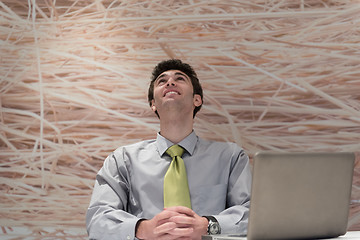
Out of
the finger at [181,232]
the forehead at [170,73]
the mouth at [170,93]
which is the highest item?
the forehead at [170,73]

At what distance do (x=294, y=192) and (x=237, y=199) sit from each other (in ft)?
2.91

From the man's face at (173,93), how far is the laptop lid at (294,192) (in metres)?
1.06

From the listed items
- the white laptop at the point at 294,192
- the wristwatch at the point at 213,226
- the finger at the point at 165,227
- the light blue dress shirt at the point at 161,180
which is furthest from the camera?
the light blue dress shirt at the point at 161,180

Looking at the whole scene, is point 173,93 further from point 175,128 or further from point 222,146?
point 222,146

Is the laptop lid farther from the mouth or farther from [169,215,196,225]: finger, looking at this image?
the mouth

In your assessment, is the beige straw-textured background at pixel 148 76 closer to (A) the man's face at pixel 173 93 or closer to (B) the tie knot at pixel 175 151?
(A) the man's face at pixel 173 93

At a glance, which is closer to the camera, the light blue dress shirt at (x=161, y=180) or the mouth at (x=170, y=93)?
the light blue dress shirt at (x=161, y=180)

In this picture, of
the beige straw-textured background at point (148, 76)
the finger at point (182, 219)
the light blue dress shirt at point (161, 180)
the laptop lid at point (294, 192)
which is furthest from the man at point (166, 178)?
the laptop lid at point (294, 192)

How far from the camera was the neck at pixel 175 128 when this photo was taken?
7.13 ft

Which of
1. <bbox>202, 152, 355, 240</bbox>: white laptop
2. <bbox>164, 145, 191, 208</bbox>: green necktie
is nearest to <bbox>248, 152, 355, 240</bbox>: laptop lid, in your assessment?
<bbox>202, 152, 355, 240</bbox>: white laptop

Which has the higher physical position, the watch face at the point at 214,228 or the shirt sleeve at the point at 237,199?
the shirt sleeve at the point at 237,199

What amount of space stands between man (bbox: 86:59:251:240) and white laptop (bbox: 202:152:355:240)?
2.09 feet

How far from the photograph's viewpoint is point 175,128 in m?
2.18

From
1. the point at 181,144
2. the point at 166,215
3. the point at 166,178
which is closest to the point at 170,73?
the point at 181,144
